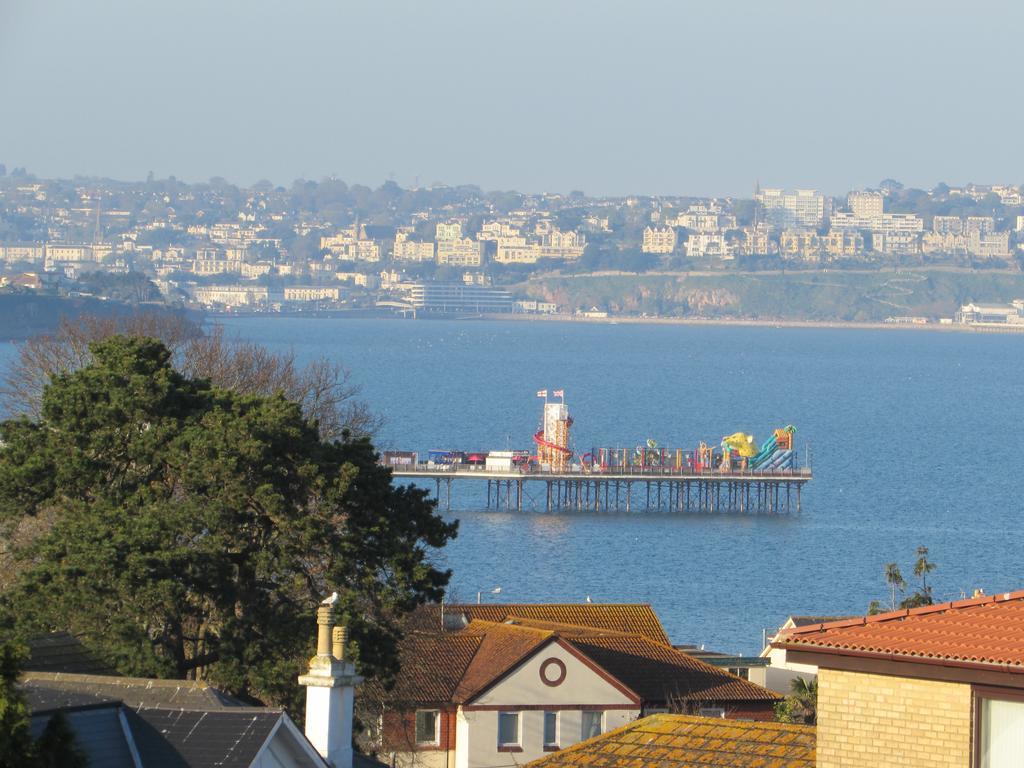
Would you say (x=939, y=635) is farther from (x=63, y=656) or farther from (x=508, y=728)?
(x=508, y=728)

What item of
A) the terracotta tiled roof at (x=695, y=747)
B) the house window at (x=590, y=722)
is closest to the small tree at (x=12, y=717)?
the terracotta tiled roof at (x=695, y=747)

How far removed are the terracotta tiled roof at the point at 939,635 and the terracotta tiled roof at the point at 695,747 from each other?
99cm

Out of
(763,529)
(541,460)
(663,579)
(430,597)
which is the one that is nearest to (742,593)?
(663,579)

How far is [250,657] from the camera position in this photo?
2139 centimetres

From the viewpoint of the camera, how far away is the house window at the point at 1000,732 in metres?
9.12

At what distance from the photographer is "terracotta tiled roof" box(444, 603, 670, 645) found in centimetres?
3516

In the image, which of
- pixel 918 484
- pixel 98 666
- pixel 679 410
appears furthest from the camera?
pixel 679 410

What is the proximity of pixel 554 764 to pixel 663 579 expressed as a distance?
58.4m

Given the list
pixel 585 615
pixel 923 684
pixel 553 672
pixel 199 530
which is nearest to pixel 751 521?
pixel 585 615

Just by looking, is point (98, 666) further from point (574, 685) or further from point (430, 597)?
point (574, 685)

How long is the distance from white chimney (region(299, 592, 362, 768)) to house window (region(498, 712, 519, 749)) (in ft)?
48.2

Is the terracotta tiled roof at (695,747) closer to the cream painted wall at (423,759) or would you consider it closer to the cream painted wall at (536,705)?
the cream painted wall at (423,759)

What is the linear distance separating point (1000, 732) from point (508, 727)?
19.0m

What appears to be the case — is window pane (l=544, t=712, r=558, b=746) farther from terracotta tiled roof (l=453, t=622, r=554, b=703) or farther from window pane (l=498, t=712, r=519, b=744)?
terracotta tiled roof (l=453, t=622, r=554, b=703)
